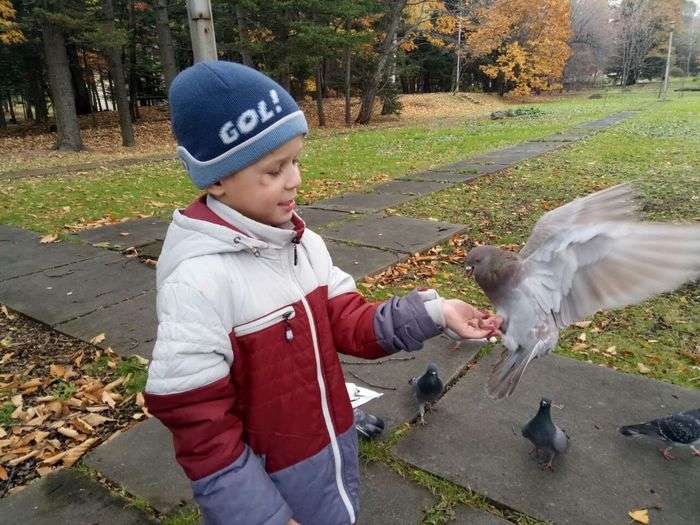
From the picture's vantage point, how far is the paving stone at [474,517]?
6.97 feet

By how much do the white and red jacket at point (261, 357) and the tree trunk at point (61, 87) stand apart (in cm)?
1723

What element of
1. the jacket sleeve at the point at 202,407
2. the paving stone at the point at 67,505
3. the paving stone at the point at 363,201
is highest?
the jacket sleeve at the point at 202,407

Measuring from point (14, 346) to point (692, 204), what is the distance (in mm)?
7722

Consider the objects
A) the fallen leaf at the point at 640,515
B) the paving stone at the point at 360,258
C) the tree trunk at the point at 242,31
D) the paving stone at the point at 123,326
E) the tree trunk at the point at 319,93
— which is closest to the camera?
the fallen leaf at the point at 640,515

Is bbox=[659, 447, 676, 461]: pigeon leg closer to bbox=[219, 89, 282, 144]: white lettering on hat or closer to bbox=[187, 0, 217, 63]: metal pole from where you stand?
bbox=[219, 89, 282, 144]: white lettering on hat

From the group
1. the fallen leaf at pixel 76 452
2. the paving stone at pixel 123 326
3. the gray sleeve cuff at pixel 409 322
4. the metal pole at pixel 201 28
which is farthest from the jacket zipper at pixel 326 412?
the metal pole at pixel 201 28

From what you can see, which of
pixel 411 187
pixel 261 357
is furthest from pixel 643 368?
pixel 411 187

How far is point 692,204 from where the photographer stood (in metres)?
6.66

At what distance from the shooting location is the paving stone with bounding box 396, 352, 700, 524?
2.21m

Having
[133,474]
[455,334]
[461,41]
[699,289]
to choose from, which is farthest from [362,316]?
[461,41]

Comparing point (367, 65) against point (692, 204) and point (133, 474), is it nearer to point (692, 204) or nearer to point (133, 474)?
point (692, 204)

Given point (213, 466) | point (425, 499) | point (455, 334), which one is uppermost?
point (455, 334)

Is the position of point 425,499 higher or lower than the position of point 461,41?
lower

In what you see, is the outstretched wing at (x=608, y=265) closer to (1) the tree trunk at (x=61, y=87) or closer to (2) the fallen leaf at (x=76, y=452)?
(2) the fallen leaf at (x=76, y=452)
